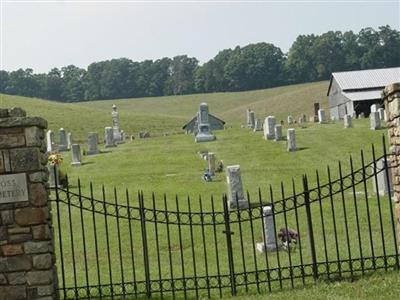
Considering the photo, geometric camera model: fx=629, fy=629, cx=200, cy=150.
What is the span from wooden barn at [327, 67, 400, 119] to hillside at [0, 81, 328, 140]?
16597mm

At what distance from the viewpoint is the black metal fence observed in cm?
884

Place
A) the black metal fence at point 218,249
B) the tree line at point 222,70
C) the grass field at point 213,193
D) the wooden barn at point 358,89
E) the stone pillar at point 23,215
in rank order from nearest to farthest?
the stone pillar at point 23,215, the black metal fence at point 218,249, the grass field at point 213,193, the wooden barn at point 358,89, the tree line at point 222,70

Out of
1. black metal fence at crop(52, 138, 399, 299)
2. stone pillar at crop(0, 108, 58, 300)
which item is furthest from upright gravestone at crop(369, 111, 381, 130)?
stone pillar at crop(0, 108, 58, 300)

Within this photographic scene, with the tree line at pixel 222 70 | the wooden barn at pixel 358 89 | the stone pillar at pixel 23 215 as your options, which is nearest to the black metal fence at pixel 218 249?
the stone pillar at pixel 23 215

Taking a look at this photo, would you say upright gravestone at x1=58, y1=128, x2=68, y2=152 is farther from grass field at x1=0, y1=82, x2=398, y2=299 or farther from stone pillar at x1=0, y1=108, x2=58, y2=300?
stone pillar at x1=0, y1=108, x2=58, y2=300

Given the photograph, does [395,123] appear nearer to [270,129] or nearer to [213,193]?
[213,193]

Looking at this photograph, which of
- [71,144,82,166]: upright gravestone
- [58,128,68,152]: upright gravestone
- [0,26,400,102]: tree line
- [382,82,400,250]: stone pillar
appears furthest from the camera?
[0,26,400,102]: tree line

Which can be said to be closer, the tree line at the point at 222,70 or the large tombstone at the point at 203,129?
the large tombstone at the point at 203,129

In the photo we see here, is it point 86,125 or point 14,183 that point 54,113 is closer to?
point 86,125

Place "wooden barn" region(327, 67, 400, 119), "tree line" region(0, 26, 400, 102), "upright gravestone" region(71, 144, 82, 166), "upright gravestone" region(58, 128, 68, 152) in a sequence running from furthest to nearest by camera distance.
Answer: "tree line" region(0, 26, 400, 102)
"wooden barn" region(327, 67, 400, 119)
"upright gravestone" region(58, 128, 68, 152)
"upright gravestone" region(71, 144, 82, 166)

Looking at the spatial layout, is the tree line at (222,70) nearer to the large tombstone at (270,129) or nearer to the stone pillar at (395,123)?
the large tombstone at (270,129)

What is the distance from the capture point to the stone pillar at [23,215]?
8.36 meters

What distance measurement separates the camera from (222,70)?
462ft

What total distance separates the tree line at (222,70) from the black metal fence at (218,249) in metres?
114
